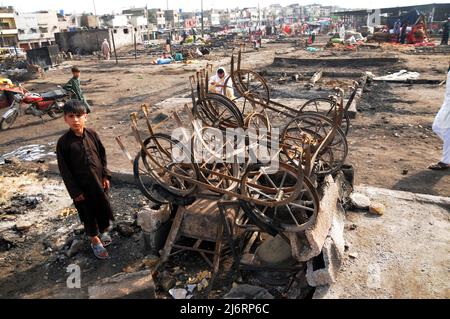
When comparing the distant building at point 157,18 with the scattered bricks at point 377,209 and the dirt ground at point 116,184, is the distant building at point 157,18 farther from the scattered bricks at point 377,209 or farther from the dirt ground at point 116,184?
the scattered bricks at point 377,209

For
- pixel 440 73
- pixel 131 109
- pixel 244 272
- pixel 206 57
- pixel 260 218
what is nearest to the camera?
pixel 260 218

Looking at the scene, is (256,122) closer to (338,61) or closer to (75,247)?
(75,247)

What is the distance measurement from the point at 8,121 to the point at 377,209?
9.37 m

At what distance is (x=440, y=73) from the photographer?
13.6 metres

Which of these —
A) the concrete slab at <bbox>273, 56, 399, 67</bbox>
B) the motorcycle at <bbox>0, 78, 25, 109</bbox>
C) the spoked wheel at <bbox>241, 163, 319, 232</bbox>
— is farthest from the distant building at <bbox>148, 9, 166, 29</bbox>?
the spoked wheel at <bbox>241, 163, 319, 232</bbox>

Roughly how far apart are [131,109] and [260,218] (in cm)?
830

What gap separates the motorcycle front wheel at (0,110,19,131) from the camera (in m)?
9.08

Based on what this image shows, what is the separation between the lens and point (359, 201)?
14.2 feet

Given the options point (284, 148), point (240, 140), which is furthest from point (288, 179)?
point (240, 140)

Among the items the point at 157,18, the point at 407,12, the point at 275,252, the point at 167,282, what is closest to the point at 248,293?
the point at 275,252

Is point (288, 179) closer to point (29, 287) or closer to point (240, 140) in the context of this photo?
point (240, 140)

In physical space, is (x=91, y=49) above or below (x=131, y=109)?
above

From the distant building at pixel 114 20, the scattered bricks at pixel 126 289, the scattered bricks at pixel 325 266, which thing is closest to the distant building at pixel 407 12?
the distant building at pixel 114 20
